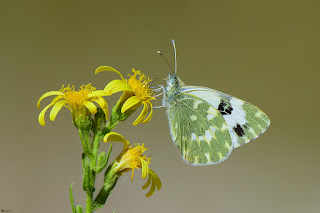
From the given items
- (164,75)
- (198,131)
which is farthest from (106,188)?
(164,75)

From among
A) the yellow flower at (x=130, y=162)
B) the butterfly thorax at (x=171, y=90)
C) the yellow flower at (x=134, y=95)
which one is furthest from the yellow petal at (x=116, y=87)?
the butterfly thorax at (x=171, y=90)

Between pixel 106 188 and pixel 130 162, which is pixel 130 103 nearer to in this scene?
pixel 130 162

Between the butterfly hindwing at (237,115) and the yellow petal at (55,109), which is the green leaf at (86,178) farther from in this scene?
the butterfly hindwing at (237,115)

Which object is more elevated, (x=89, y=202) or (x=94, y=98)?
(x=94, y=98)

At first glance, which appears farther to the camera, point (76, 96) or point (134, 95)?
point (134, 95)

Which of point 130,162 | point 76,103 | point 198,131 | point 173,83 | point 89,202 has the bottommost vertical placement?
point 89,202

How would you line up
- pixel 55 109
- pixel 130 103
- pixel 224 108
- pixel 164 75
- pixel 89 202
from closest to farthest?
pixel 89 202 < pixel 55 109 < pixel 130 103 < pixel 224 108 < pixel 164 75

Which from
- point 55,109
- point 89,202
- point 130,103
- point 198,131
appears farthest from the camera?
point 198,131
